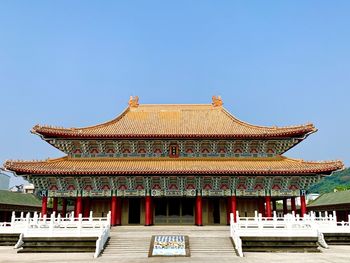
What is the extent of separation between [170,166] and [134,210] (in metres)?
5.73

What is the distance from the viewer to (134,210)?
32.2 meters

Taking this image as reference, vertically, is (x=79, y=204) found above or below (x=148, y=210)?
above

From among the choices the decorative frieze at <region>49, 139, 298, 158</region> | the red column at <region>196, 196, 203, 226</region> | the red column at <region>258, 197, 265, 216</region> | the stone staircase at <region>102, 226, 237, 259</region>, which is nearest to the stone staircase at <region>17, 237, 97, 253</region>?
the stone staircase at <region>102, 226, 237, 259</region>

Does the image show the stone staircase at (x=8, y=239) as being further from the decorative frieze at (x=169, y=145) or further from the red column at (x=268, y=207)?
the red column at (x=268, y=207)

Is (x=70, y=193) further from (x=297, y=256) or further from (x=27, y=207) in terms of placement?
(x=27, y=207)

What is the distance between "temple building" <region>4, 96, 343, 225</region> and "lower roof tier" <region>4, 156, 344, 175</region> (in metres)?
0.08

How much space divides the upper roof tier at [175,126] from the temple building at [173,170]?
0.09 meters

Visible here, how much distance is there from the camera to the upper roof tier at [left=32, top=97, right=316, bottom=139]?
101 feet

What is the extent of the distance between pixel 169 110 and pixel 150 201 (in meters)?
11.0

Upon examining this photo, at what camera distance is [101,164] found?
3080 cm

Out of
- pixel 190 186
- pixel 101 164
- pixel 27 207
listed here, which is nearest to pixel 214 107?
pixel 190 186

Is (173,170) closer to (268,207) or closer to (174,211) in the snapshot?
(174,211)

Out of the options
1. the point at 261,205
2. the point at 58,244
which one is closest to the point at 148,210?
the point at 58,244

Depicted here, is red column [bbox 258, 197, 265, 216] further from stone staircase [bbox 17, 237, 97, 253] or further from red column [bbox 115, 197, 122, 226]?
stone staircase [bbox 17, 237, 97, 253]
